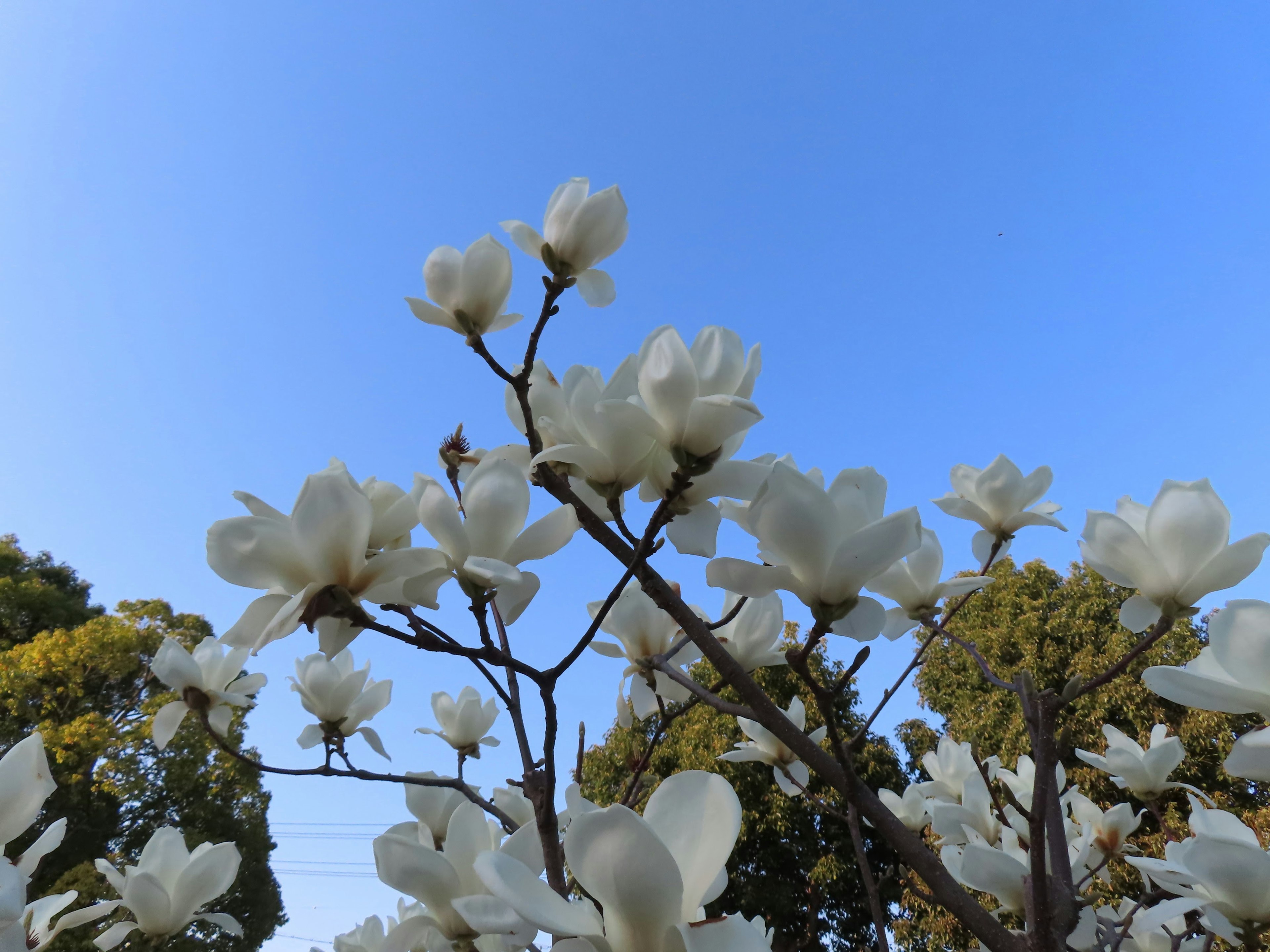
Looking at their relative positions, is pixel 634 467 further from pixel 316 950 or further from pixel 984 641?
pixel 984 641

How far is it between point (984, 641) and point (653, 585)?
9.21 meters

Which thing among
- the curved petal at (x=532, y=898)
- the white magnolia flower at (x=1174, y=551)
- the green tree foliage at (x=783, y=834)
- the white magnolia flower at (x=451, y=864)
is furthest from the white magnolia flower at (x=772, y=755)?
the green tree foliage at (x=783, y=834)

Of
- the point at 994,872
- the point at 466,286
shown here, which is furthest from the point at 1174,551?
the point at 466,286

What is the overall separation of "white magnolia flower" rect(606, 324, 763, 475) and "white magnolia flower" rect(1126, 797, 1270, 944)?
661 millimetres

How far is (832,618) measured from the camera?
782 millimetres

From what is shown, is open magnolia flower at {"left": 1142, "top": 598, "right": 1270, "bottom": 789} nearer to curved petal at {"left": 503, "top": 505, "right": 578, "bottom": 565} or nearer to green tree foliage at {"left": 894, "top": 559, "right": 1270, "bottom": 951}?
curved petal at {"left": 503, "top": 505, "right": 578, "bottom": 565}

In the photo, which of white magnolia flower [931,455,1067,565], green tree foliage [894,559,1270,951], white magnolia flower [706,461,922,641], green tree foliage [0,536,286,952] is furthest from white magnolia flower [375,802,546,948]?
green tree foliage [0,536,286,952]

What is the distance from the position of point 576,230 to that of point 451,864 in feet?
2.62

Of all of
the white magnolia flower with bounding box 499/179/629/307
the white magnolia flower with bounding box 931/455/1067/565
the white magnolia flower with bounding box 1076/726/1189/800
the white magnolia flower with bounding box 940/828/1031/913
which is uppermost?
the white magnolia flower with bounding box 499/179/629/307

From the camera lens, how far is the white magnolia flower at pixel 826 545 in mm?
715

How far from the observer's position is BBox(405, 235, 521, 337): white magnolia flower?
103cm

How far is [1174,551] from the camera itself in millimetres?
999

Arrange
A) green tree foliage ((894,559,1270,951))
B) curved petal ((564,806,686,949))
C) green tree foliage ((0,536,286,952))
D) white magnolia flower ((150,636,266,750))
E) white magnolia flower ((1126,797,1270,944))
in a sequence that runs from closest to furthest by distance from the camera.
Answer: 1. curved petal ((564,806,686,949))
2. white magnolia flower ((1126,797,1270,944))
3. white magnolia flower ((150,636,266,750))
4. green tree foliage ((894,559,1270,951))
5. green tree foliage ((0,536,286,952))

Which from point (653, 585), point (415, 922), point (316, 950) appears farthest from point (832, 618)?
point (316, 950)
